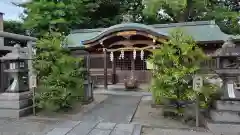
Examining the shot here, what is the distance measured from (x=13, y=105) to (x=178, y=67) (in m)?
5.05

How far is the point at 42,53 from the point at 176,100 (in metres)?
4.38

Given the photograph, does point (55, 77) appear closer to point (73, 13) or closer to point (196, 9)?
point (73, 13)

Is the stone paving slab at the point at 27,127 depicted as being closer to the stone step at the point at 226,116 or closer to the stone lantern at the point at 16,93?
the stone lantern at the point at 16,93

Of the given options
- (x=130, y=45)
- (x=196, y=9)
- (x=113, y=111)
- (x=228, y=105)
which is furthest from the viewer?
(x=196, y=9)

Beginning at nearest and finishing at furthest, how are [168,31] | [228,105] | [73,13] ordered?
[228,105] < [168,31] < [73,13]

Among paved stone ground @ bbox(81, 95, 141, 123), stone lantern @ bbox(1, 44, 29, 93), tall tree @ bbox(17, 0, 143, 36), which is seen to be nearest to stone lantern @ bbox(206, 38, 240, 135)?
paved stone ground @ bbox(81, 95, 141, 123)

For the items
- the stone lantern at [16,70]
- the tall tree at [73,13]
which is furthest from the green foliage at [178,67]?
the tall tree at [73,13]

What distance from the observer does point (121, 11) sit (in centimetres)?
2262

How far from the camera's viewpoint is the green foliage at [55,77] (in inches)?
272

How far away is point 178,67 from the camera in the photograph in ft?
19.9

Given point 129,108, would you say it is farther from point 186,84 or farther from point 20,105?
point 20,105

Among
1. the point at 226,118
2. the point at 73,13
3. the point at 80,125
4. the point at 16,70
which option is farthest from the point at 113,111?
the point at 73,13

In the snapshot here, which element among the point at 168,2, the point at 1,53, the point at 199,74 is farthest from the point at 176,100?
the point at 168,2

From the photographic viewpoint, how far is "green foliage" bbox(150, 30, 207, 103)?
19.5 feet
